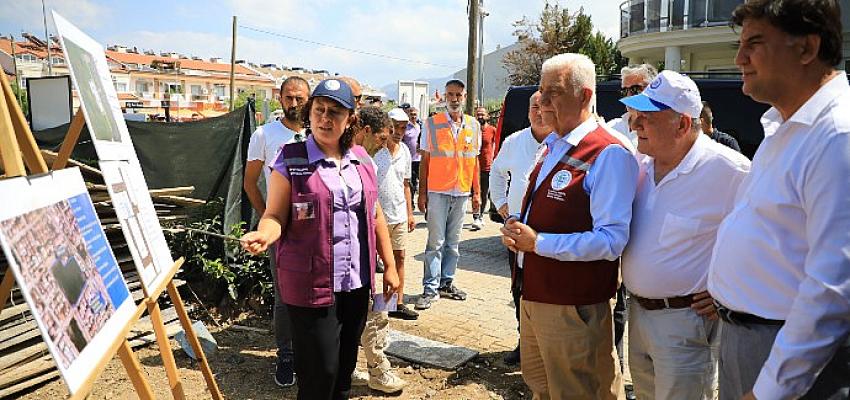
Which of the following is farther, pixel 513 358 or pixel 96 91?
pixel 513 358

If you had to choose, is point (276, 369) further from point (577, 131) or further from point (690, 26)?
point (690, 26)

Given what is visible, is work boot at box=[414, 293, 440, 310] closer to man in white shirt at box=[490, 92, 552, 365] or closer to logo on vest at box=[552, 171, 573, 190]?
man in white shirt at box=[490, 92, 552, 365]

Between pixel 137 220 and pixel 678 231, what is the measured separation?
2300 mm

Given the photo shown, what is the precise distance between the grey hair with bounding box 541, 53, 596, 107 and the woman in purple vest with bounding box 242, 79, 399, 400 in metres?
1.03

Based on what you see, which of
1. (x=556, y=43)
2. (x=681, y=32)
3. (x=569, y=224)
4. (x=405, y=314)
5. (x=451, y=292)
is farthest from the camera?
(x=556, y=43)

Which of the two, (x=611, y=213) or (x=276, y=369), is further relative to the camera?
(x=276, y=369)

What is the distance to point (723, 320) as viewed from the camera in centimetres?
198

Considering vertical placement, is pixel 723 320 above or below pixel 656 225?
below

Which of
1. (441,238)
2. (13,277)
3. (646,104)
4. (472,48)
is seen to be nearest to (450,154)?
(441,238)

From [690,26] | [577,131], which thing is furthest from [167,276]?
[690,26]

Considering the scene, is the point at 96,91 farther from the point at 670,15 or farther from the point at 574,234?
the point at 670,15

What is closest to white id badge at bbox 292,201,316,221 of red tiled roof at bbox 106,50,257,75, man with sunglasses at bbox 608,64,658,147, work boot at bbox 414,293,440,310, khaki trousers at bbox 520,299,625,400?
khaki trousers at bbox 520,299,625,400

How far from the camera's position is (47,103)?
24.1 feet

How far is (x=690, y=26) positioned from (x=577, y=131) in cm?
1784
